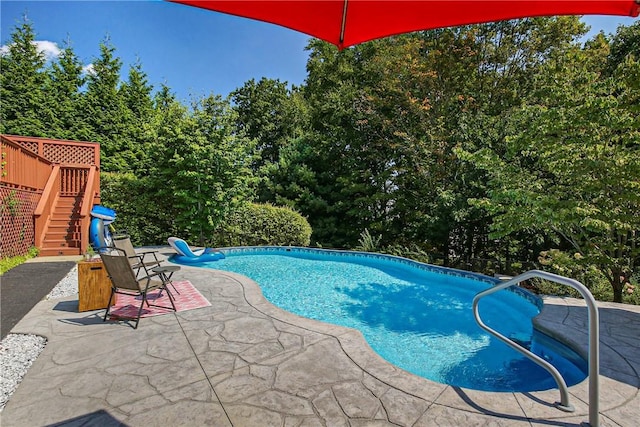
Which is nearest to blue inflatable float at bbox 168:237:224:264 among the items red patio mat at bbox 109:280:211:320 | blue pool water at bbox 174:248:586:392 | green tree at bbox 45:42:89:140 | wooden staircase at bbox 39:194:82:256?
blue pool water at bbox 174:248:586:392

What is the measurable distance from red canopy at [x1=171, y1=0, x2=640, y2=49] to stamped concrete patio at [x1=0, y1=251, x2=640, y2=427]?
8.53ft

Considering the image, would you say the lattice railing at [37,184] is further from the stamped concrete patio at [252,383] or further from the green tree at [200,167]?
the stamped concrete patio at [252,383]

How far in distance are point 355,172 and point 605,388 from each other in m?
13.3

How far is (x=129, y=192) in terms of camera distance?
482 inches

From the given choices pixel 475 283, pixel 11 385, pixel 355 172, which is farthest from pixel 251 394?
pixel 355 172

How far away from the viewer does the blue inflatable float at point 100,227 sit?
20.5ft

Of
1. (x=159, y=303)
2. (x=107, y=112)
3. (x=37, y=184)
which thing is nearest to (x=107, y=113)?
(x=107, y=112)

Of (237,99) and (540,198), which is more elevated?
(237,99)

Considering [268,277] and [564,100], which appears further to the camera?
[268,277]

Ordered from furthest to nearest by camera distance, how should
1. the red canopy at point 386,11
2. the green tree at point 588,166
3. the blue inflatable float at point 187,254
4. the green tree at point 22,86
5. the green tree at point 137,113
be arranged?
the green tree at point 137,113 < the green tree at point 22,86 < the blue inflatable float at point 187,254 < the green tree at point 588,166 < the red canopy at point 386,11

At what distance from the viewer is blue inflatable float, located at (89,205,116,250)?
20.5ft

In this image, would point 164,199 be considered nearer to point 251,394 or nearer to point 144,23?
point 144,23

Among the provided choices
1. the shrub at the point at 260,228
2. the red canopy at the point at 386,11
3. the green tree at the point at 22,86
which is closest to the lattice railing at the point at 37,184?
the green tree at the point at 22,86

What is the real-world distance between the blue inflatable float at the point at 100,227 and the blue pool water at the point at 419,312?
3.51 m
